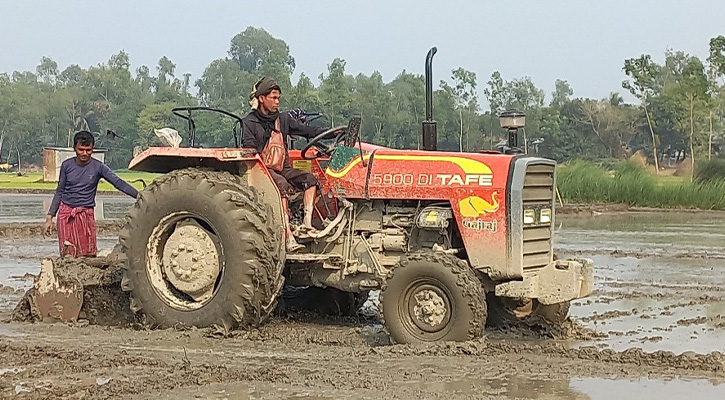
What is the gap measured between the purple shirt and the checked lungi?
0.19 feet

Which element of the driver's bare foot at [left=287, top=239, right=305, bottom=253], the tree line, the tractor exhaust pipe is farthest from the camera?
the tree line

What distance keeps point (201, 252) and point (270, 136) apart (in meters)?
1.11

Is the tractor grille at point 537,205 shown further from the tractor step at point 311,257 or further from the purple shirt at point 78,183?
the purple shirt at point 78,183

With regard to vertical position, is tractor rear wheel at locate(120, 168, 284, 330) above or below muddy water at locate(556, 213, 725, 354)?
above

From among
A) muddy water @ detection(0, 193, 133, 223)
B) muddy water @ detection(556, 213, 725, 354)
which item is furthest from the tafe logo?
muddy water @ detection(0, 193, 133, 223)

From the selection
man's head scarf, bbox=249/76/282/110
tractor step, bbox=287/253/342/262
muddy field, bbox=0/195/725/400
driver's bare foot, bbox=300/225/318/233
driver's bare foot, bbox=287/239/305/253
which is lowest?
muddy field, bbox=0/195/725/400

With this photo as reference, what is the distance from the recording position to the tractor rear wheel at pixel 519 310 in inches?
320

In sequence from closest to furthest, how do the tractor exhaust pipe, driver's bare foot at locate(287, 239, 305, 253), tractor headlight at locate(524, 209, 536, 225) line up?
tractor headlight at locate(524, 209, 536, 225), driver's bare foot at locate(287, 239, 305, 253), the tractor exhaust pipe

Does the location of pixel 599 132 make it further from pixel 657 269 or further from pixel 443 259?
pixel 443 259

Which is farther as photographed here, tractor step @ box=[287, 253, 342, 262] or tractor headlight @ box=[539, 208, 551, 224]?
tractor step @ box=[287, 253, 342, 262]

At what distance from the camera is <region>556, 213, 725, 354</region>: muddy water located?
855 centimetres

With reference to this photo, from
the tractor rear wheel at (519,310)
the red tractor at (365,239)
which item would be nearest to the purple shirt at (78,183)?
the red tractor at (365,239)

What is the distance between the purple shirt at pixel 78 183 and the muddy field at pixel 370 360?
46.6 inches

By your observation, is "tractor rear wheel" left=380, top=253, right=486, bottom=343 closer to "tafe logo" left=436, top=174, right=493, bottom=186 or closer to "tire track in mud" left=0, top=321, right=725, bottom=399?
"tire track in mud" left=0, top=321, right=725, bottom=399
